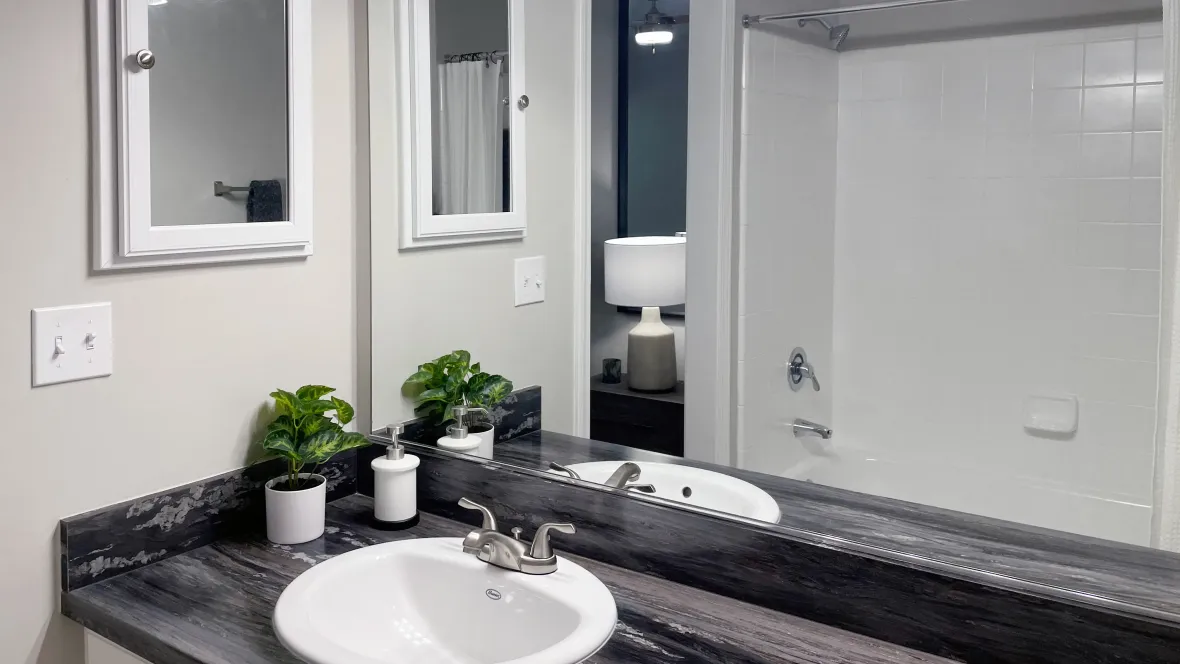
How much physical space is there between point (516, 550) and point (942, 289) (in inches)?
26.9

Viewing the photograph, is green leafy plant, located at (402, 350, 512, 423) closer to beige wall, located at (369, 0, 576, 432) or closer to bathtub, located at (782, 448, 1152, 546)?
beige wall, located at (369, 0, 576, 432)

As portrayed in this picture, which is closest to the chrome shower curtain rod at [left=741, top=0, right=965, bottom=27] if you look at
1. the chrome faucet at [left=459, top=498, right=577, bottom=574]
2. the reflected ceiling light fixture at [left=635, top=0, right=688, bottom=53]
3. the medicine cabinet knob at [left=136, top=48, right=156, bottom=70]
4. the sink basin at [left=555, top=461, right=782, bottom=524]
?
the reflected ceiling light fixture at [left=635, top=0, right=688, bottom=53]

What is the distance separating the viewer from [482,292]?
174 cm

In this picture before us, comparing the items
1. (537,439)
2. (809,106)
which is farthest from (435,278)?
(809,106)

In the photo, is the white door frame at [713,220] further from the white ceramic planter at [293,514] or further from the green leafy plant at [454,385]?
the white ceramic planter at [293,514]

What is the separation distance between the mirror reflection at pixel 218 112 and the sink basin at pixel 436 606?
60 centimetres

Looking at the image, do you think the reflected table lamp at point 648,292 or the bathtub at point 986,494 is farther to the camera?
the reflected table lamp at point 648,292

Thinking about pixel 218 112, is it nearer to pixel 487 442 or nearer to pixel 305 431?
pixel 305 431

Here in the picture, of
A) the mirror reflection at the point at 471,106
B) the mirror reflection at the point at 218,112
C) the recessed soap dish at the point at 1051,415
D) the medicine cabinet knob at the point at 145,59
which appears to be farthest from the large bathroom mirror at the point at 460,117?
the recessed soap dish at the point at 1051,415

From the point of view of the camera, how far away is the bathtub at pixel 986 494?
1098 mm

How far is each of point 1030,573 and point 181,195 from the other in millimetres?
1298

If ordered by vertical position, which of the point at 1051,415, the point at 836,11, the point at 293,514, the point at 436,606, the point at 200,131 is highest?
the point at 836,11

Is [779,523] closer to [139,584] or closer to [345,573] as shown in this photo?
[345,573]

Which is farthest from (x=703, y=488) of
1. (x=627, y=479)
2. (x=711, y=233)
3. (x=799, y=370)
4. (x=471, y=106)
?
(x=471, y=106)
